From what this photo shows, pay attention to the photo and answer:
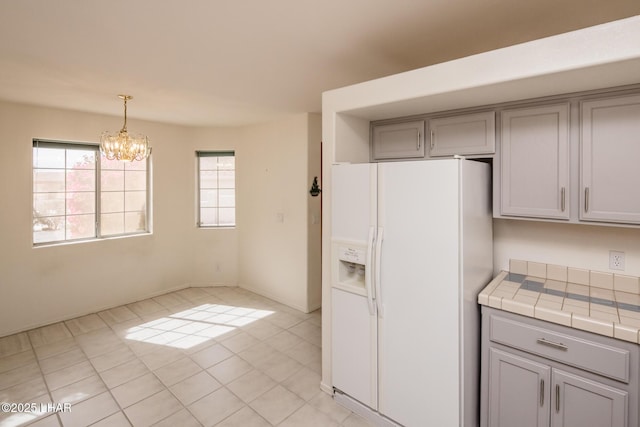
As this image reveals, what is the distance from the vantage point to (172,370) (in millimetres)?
2854

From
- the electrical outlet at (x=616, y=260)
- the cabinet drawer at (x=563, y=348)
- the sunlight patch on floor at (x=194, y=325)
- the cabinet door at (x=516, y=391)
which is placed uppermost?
the electrical outlet at (x=616, y=260)

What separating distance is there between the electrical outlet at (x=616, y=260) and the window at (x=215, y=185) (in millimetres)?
4500

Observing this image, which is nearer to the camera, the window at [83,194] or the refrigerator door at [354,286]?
the refrigerator door at [354,286]

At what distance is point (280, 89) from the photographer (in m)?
3.06

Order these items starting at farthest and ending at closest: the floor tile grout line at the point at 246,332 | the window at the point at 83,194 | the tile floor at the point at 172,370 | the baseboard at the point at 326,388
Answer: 1. the window at the point at 83,194
2. the floor tile grout line at the point at 246,332
3. the baseboard at the point at 326,388
4. the tile floor at the point at 172,370

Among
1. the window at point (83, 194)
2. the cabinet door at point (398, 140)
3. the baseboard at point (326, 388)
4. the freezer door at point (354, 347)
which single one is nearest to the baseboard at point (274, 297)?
the baseboard at point (326, 388)

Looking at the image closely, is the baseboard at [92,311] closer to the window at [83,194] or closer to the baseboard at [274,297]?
the baseboard at [274,297]

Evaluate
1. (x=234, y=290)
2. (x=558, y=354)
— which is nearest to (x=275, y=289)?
(x=234, y=290)

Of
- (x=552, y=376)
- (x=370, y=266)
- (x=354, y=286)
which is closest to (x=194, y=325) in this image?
(x=354, y=286)

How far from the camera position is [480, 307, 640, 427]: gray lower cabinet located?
1.53 metres

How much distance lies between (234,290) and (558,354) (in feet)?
13.8

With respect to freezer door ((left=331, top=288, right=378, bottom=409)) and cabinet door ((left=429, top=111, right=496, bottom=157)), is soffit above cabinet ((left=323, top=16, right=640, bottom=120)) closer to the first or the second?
cabinet door ((left=429, top=111, right=496, bottom=157))

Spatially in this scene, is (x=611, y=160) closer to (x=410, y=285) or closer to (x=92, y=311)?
(x=410, y=285)

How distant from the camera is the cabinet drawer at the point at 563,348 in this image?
1.53m
